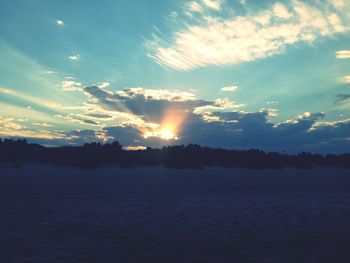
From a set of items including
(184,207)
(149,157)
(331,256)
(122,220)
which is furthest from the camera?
(149,157)

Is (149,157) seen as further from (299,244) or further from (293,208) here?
(299,244)

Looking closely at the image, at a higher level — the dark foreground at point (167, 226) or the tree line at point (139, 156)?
the tree line at point (139, 156)

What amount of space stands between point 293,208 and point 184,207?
27.8 feet

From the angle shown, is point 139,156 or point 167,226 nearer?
point 167,226

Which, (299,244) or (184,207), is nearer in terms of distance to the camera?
(299,244)

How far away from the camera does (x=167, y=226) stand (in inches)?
799

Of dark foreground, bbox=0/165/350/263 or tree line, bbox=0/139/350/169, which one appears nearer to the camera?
dark foreground, bbox=0/165/350/263

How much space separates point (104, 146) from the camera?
71.5m

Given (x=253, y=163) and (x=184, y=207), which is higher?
(x=253, y=163)

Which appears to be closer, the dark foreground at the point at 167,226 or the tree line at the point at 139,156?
the dark foreground at the point at 167,226

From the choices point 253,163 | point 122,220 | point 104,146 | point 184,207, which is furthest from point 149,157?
point 122,220

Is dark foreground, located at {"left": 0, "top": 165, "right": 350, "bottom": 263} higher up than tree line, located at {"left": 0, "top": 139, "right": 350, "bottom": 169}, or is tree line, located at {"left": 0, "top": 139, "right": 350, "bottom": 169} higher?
tree line, located at {"left": 0, "top": 139, "right": 350, "bottom": 169}

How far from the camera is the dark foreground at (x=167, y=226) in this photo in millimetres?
15289

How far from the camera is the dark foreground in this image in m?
15.3
